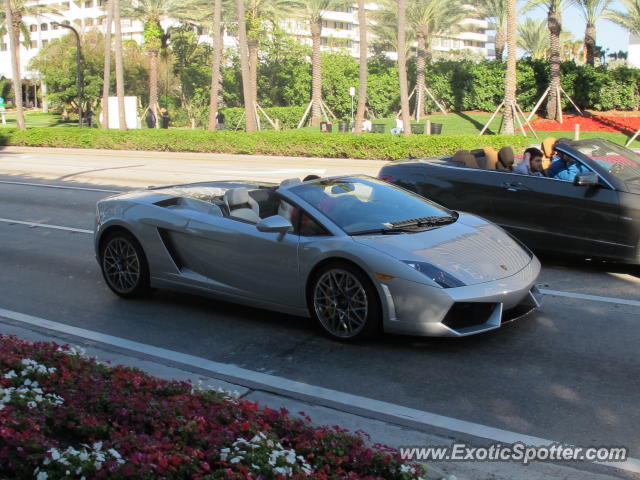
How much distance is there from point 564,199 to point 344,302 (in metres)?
3.52

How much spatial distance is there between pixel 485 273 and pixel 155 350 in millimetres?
2700

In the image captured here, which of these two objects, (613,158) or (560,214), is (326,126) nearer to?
(613,158)

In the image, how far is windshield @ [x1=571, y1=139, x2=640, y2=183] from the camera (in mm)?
8492

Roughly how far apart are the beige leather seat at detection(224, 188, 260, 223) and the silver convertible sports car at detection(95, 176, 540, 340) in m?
0.01

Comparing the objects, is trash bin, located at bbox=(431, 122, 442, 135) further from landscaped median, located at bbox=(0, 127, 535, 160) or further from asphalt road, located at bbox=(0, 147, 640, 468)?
asphalt road, located at bbox=(0, 147, 640, 468)

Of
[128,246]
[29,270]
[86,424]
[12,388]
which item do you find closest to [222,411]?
[86,424]

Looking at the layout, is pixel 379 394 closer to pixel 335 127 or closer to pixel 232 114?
pixel 335 127

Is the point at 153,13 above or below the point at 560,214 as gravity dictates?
above

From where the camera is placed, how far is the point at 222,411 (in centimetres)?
407

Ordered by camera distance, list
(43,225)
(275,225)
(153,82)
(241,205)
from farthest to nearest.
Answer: (153,82) → (43,225) → (241,205) → (275,225)

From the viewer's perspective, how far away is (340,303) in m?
6.19

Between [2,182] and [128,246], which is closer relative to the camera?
[128,246]

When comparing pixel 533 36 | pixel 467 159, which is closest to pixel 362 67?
pixel 467 159

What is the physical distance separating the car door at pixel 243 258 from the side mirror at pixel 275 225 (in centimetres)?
8
